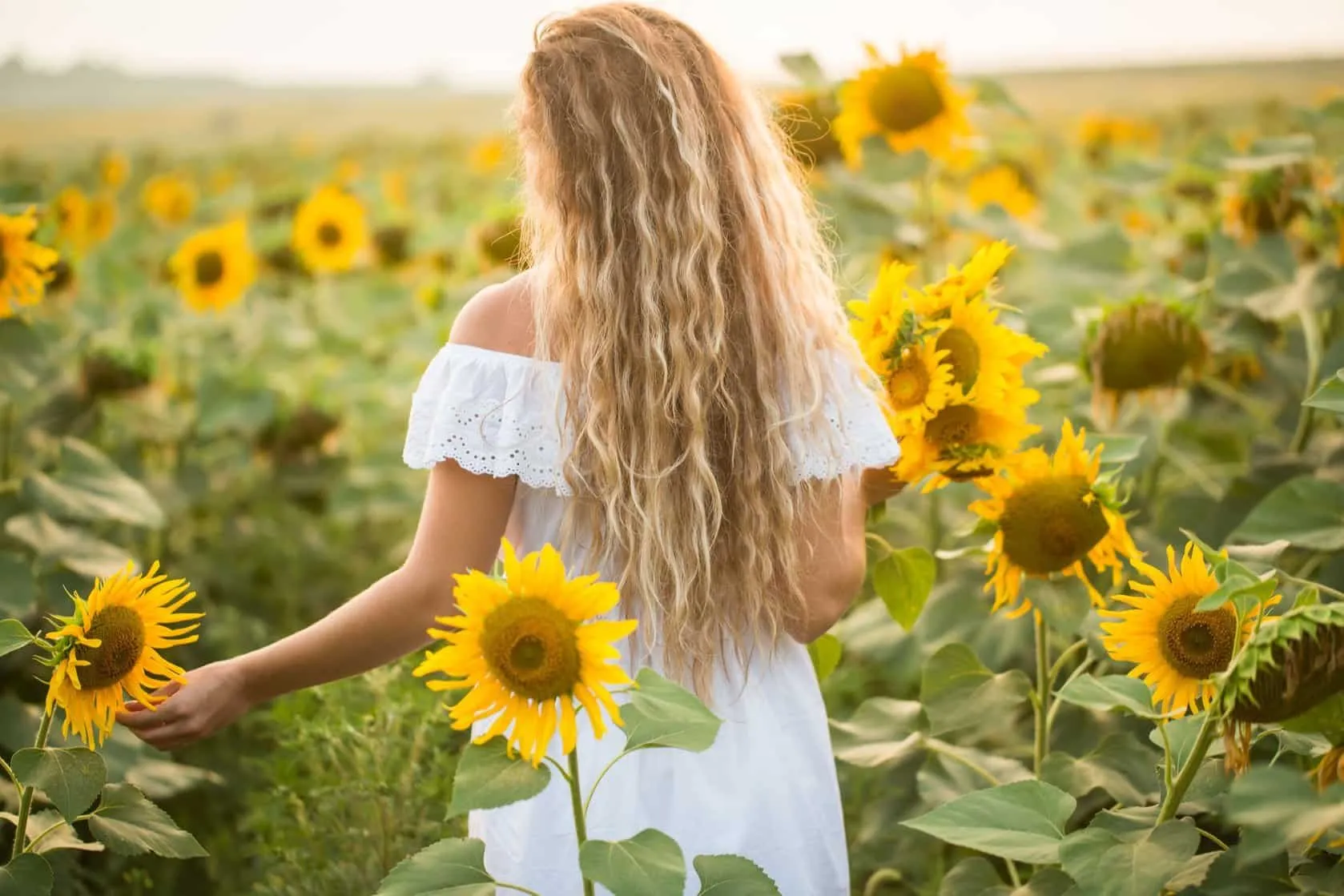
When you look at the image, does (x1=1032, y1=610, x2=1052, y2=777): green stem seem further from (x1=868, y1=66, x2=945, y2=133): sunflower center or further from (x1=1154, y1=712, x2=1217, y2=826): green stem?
(x1=868, y1=66, x2=945, y2=133): sunflower center

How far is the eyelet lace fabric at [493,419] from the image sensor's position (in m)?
1.15

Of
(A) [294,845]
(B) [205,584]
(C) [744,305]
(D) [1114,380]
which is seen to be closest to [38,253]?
(A) [294,845]

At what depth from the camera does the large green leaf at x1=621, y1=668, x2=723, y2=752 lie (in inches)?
36.4

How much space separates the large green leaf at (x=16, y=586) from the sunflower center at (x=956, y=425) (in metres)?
1.21

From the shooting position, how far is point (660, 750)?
125 centimetres

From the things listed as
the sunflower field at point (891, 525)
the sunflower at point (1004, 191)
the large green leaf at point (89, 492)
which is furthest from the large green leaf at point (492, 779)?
the sunflower at point (1004, 191)

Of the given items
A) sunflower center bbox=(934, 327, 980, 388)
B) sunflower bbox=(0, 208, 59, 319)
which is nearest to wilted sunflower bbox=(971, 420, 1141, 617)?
sunflower center bbox=(934, 327, 980, 388)

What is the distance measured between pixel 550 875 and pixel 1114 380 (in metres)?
1.12

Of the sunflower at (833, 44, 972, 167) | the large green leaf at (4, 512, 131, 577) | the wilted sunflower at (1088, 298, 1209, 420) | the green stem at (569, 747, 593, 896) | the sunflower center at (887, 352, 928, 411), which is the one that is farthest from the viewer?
the sunflower at (833, 44, 972, 167)

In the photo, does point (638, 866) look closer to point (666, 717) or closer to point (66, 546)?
point (666, 717)

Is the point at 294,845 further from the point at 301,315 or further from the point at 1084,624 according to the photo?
the point at 301,315

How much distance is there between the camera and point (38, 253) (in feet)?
5.32

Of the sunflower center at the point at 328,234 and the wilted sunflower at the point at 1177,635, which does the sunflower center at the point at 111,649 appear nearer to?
the wilted sunflower at the point at 1177,635

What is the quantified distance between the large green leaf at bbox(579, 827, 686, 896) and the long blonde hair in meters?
0.25
